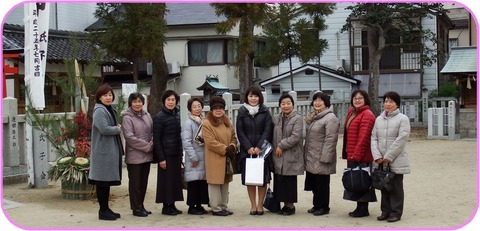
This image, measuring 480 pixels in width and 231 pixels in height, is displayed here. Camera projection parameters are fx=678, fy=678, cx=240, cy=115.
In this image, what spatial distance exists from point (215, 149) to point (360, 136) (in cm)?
173

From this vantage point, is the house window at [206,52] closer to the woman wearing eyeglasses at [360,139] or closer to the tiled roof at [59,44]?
the tiled roof at [59,44]

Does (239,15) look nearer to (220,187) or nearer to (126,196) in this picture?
(126,196)

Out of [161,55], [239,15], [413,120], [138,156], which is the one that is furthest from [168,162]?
[413,120]

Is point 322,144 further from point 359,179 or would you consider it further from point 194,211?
point 194,211

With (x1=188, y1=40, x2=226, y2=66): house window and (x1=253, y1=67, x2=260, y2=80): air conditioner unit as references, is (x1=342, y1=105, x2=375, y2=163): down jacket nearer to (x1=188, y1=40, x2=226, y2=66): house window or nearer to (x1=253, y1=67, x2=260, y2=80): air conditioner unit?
(x1=188, y1=40, x2=226, y2=66): house window

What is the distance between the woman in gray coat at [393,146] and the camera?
770 cm

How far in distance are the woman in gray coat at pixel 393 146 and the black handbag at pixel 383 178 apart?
0.27 ft

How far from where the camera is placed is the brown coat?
8188 millimetres

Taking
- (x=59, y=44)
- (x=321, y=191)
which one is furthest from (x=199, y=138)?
(x=59, y=44)

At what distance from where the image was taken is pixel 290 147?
8188mm

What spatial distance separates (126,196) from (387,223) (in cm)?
408

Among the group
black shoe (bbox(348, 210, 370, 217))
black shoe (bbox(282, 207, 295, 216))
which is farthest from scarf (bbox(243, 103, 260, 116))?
black shoe (bbox(348, 210, 370, 217))

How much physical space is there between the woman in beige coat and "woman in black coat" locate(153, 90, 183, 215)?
1.33ft

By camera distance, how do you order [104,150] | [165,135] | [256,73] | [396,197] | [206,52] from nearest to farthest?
[396,197]
[104,150]
[165,135]
[206,52]
[256,73]
